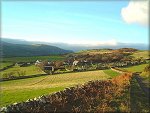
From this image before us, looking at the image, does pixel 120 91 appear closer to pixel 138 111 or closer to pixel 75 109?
pixel 138 111

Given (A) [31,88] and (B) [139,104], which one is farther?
(A) [31,88]

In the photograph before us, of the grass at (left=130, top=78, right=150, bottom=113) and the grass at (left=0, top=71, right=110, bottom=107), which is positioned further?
the grass at (left=0, top=71, right=110, bottom=107)

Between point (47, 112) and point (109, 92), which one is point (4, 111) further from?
point (109, 92)

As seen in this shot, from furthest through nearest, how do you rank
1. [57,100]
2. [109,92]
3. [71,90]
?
[109,92] → [71,90] → [57,100]

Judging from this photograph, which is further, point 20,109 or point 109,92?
point 109,92

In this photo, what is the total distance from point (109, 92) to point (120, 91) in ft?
7.64

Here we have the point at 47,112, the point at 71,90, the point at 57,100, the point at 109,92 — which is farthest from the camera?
the point at 109,92

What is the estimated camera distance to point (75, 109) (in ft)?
75.7

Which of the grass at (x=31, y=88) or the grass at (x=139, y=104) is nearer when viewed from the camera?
the grass at (x=139, y=104)

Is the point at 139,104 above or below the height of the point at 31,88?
above

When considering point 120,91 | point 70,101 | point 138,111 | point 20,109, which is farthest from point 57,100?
point 120,91

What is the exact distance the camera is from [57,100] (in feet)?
80.3

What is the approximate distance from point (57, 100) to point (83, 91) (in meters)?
5.49

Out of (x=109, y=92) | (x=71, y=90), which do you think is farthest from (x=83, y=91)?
(x=109, y=92)
